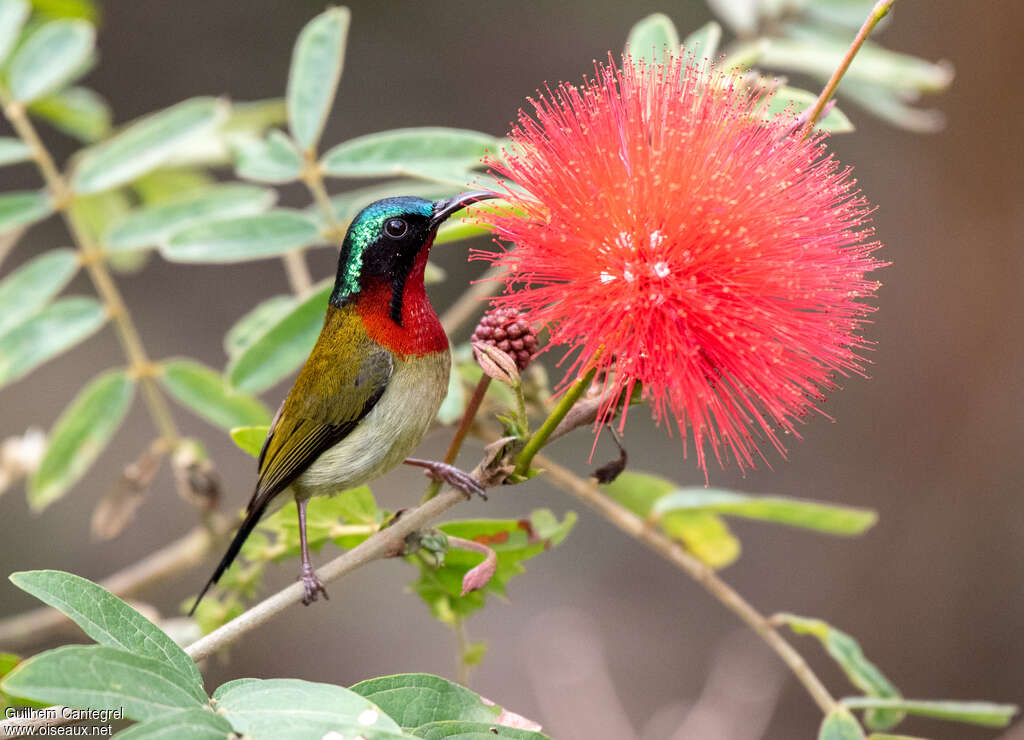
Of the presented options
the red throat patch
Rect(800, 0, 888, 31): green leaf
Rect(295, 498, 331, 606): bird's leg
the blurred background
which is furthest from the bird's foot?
the blurred background

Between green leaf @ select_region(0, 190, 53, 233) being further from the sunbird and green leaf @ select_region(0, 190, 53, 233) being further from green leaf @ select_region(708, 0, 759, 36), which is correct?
green leaf @ select_region(708, 0, 759, 36)

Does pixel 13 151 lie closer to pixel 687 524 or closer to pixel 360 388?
pixel 360 388

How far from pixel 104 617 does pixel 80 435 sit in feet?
3.95

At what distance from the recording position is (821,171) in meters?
1.19

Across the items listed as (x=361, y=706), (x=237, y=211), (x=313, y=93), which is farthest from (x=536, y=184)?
(x=237, y=211)

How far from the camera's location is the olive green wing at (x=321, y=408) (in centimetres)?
157

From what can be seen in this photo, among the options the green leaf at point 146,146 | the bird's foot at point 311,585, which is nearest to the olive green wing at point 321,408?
the bird's foot at point 311,585

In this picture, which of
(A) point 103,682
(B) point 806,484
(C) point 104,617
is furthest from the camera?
(B) point 806,484

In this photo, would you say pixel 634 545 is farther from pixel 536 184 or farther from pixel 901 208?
pixel 536 184

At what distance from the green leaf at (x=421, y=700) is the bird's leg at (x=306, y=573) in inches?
5.8

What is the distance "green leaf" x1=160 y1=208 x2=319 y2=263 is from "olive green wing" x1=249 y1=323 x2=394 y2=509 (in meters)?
0.28

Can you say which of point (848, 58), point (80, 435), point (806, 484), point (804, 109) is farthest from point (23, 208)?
point (806, 484)

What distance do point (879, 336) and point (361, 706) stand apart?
375 cm

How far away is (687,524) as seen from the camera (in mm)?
1953
